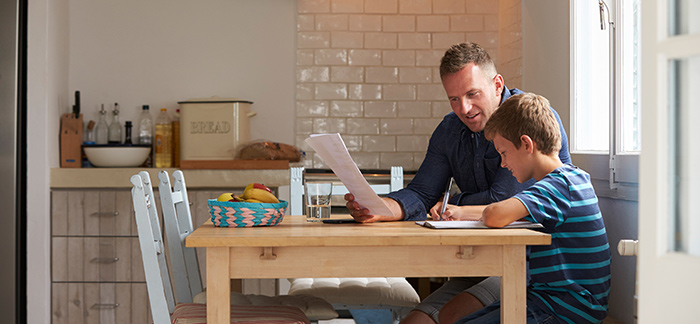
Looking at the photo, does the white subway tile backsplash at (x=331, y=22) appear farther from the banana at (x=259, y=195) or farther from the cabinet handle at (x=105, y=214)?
the banana at (x=259, y=195)

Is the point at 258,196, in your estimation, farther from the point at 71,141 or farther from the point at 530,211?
the point at 71,141

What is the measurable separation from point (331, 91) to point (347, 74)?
0.14 meters

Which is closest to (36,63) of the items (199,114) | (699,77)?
(199,114)

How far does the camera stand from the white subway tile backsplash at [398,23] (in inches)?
163

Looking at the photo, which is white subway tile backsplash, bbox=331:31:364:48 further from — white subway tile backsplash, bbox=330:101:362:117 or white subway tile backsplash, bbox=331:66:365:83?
white subway tile backsplash, bbox=330:101:362:117

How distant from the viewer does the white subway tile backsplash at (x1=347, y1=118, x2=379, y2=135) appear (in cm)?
416

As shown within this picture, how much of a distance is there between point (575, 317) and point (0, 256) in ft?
9.47

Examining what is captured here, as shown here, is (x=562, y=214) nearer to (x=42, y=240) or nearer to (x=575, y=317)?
(x=575, y=317)

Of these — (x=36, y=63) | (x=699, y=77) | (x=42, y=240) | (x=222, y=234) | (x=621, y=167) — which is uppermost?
(x=36, y=63)

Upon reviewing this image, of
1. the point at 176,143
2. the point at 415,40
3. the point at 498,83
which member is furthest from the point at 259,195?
the point at 415,40

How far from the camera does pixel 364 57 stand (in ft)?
13.6

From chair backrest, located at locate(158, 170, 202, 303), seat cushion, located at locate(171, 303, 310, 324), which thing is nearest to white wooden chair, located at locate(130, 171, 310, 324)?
seat cushion, located at locate(171, 303, 310, 324)

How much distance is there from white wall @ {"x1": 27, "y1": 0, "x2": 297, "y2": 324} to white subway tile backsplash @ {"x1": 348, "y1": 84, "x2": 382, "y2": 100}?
0.36m

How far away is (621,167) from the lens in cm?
243
